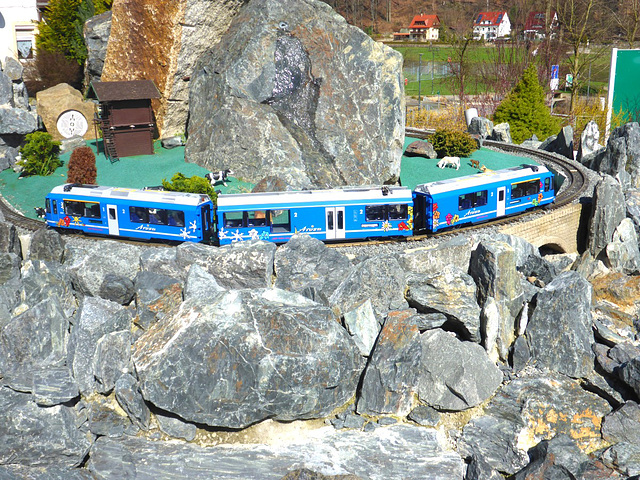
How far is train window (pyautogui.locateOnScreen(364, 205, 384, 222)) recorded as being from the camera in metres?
28.8

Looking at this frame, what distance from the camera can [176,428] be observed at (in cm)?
2222

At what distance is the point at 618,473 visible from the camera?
21.5 m

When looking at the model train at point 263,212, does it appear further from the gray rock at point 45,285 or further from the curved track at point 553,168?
the gray rock at point 45,285

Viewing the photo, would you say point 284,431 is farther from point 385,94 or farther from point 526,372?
point 385,94

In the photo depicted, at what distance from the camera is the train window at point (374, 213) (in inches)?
1134

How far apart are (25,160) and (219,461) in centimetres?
2553

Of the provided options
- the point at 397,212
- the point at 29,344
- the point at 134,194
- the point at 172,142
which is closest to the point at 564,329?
the point at 397,212

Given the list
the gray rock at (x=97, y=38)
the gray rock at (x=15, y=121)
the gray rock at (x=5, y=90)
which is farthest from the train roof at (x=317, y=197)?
the gray rock at (x=97, y=38)

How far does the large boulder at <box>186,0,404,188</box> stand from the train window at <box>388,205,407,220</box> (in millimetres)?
7035

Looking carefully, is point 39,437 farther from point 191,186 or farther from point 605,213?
point 605,213

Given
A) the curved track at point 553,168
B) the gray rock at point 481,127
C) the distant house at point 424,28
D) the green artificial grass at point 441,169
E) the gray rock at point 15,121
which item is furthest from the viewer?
the distant house at point 424,28

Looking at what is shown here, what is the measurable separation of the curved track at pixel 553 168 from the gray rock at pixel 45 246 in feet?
10.4

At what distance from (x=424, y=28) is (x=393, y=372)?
94.6 meters

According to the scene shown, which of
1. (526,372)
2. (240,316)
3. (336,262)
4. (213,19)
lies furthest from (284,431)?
(213,19)
